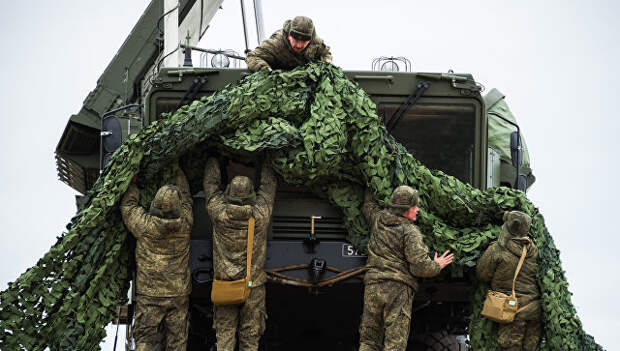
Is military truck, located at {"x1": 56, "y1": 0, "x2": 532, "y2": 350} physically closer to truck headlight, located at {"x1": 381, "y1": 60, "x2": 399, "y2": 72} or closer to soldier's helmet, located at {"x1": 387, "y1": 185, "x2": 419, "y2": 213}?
truck headlight, located at {"x1": 381, "y1": 60, "x2": 399, "y2": 72}

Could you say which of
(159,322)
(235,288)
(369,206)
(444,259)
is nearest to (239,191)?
(235,288)

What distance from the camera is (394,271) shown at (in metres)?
9.89

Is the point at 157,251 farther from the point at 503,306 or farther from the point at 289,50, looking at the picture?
the point at 503,306

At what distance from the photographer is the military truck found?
34.4 feet

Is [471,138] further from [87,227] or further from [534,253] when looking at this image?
[87,227]

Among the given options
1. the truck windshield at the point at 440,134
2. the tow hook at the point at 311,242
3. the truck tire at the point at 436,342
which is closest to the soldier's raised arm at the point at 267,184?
the tow hook at the point at 311,242

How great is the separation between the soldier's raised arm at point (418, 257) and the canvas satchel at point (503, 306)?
53cm

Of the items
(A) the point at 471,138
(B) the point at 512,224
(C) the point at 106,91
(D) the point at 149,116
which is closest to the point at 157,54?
(C) the point at 106,91

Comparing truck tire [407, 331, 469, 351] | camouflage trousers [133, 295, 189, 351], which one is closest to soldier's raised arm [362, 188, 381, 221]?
camouflage trousers [133, 295, 189, 351]

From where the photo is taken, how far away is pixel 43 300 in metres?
9.64

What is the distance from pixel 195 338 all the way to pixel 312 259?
194cm

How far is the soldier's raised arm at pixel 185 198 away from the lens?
32.8 feet

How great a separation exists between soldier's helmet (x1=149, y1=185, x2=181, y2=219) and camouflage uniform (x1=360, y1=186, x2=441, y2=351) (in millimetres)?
1675

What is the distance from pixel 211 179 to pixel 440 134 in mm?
2315
